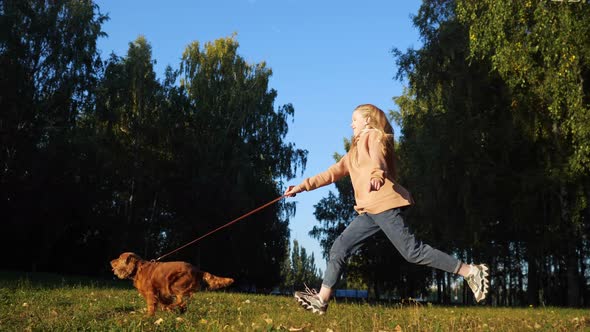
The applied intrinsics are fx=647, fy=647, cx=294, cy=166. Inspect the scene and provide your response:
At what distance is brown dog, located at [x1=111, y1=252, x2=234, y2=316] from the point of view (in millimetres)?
8281

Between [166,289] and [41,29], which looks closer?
[166,289]

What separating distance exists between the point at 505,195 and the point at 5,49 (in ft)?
77.4

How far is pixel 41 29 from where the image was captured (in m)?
32.7

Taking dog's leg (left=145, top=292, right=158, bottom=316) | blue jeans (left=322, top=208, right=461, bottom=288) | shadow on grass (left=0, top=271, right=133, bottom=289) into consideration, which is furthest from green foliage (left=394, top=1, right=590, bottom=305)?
dog's leg (left=145, top=292, right=158, bottom=316)

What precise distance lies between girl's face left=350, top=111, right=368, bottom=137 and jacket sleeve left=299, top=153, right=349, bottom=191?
0.33 metres

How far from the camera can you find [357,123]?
22.8 feet

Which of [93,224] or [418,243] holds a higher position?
[93,224]

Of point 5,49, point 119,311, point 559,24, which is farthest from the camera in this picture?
point 5,49

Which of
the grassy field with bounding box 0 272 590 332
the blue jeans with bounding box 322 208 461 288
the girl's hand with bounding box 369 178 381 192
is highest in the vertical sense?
the girl's hand with bounding box 369 178 381 192

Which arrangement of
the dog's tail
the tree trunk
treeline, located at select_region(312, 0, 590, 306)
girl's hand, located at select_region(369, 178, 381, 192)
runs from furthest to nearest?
the tree trunk → treeline, located at select_region(312, 0, 590, 306) → the dog's tail → girl's hand, located at select_region(369, 178, 381, 192)

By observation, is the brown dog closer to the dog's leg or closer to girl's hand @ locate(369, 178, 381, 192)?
the dog's leg

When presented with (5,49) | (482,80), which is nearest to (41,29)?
(5,49)

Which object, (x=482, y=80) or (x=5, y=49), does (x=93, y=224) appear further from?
(x=482, y=80)

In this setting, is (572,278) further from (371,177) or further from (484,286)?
(371,177)
